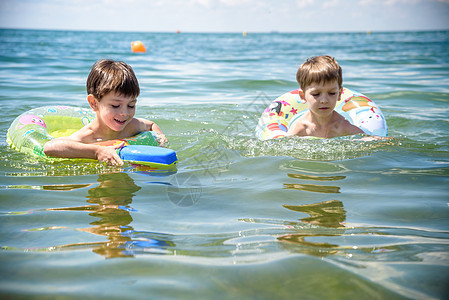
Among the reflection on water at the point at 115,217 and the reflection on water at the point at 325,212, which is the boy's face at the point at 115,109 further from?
the reflection on water at the point at 325,212

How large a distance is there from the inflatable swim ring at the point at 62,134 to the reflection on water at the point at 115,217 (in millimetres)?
228

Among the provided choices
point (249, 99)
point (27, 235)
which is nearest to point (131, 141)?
point (27, 235)

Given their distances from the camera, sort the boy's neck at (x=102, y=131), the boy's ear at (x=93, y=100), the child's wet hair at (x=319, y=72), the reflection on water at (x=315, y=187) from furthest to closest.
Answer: the child's wet hair at (x=319, y=72) < the boy's neck at (x=102, y=131) < the boy's ear at (x=93, y=100) < the reflection on water at (x=315, y=187)

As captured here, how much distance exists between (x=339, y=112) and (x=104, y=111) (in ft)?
9.06

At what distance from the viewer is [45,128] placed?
4.34 metres

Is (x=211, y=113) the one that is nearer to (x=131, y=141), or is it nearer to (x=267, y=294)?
(x=131, y=141)

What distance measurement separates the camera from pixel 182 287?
1724mm

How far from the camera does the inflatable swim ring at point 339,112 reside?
468 cm

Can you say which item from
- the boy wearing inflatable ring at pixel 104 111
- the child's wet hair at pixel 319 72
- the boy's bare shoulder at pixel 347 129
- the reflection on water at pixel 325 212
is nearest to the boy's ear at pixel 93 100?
the boy wearing inflatable ring at pixel 104 111

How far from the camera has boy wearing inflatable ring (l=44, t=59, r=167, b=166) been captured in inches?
139

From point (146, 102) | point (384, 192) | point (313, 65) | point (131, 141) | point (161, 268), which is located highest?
point (146, 102)

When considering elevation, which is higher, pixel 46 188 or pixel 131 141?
pixel 131 141

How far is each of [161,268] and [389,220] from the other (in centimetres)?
135

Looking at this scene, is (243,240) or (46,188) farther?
(46,188)
